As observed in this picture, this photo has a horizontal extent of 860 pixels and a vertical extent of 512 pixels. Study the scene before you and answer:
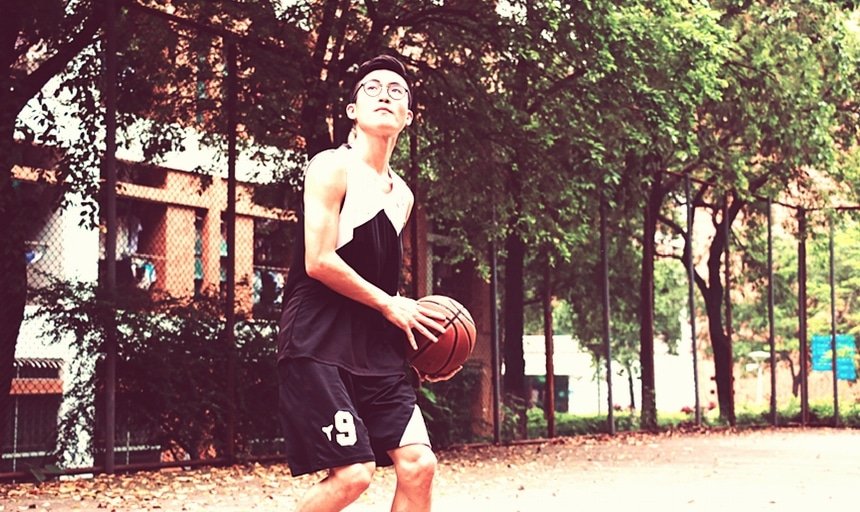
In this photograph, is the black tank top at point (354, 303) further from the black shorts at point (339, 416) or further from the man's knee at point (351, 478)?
the man's knee at point (351, 478)

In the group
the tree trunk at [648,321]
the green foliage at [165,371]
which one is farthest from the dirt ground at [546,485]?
the tree trunk at [648,321]

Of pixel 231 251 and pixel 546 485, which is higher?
pixel 231 251

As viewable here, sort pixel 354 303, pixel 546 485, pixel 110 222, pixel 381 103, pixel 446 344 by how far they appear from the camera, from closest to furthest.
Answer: pixel 354 303
pixel 381 103
pixel 446 344
pixel 110 222
pixel 546 485

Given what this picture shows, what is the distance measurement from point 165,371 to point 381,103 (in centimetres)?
845

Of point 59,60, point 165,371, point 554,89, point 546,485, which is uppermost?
point 554,89

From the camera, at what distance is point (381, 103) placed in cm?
488

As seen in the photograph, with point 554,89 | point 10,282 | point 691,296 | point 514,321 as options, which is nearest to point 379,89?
point 10,282

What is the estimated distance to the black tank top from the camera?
4.66 metres

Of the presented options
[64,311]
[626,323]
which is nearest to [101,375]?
[64,311]

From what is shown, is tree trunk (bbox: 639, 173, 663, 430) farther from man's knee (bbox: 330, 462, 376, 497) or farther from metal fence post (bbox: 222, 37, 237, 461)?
man's knee (bbox: 330, 462, 376, 497)

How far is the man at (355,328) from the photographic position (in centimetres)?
452

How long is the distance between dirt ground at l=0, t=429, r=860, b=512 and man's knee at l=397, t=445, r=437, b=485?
5.63 m

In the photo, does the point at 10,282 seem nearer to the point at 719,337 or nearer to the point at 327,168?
the point at 327,168

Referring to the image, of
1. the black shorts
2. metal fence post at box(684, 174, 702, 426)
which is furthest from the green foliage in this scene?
metal fence post at box(684, 174, 702, 426)
